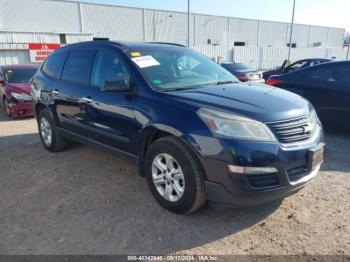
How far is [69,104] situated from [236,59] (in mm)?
26162

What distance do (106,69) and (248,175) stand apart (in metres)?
2.37

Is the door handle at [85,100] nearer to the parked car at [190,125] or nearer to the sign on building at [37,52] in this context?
the parked car at [190,125]

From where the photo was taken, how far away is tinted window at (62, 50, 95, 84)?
431cm

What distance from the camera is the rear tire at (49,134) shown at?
5.28m

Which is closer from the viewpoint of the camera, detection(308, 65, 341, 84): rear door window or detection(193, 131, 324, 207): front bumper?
detection(193, 131, 324, 207): front bumper

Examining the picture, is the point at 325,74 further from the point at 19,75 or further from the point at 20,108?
the point at 19,75

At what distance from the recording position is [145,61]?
146 inches

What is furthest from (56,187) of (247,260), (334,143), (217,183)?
(334,143)

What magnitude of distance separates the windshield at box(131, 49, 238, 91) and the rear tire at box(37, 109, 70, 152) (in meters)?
2.38

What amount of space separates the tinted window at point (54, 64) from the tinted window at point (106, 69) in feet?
3.84

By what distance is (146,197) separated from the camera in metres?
3.66

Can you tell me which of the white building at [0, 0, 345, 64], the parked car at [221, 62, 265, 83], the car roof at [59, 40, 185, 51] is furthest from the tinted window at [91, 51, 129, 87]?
the white building at [0, 0, 345, 64]

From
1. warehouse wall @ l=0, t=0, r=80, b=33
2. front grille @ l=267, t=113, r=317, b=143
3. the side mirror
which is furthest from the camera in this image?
warehouse wall @ l=0, t=0, r=80, b=33

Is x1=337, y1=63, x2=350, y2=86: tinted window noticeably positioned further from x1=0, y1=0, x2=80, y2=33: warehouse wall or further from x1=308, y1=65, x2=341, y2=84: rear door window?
x1=0, y1=0, x2=80, y2=33: warehouse wall
